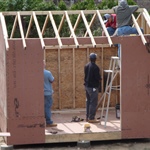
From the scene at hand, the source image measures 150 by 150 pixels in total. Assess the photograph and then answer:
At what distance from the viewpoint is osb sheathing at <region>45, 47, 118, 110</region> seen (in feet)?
53.7

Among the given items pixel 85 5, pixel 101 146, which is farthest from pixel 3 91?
pixel 85 5

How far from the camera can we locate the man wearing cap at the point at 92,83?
14.4 meters

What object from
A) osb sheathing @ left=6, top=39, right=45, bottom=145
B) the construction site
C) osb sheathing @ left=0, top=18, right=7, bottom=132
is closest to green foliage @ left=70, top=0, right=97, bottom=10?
the construction site

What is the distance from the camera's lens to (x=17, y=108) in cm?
1341

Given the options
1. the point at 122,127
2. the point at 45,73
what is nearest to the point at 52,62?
the point at 45,73

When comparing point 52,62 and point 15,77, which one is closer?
point 15,77

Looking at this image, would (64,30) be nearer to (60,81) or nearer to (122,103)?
(60,81)

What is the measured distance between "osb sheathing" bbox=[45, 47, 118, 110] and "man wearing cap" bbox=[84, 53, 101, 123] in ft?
5.95

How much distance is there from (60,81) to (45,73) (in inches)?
98.2

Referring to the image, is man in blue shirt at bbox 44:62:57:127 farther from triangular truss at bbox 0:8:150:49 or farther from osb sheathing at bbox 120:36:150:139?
osb sheathing at bbox 120:36:150:139

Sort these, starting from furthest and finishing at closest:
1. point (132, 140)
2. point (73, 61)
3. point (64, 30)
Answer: point (64, 30) < point (73, 61) < point (132, 140)

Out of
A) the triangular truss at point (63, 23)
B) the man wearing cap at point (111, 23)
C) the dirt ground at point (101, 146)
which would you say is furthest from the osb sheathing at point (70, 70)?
the dirt ground at point (101, 146)

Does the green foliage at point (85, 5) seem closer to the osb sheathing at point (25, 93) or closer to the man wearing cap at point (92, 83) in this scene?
the man wearing cap at point (92, 83)

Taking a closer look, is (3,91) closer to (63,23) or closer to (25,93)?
(25,93)
